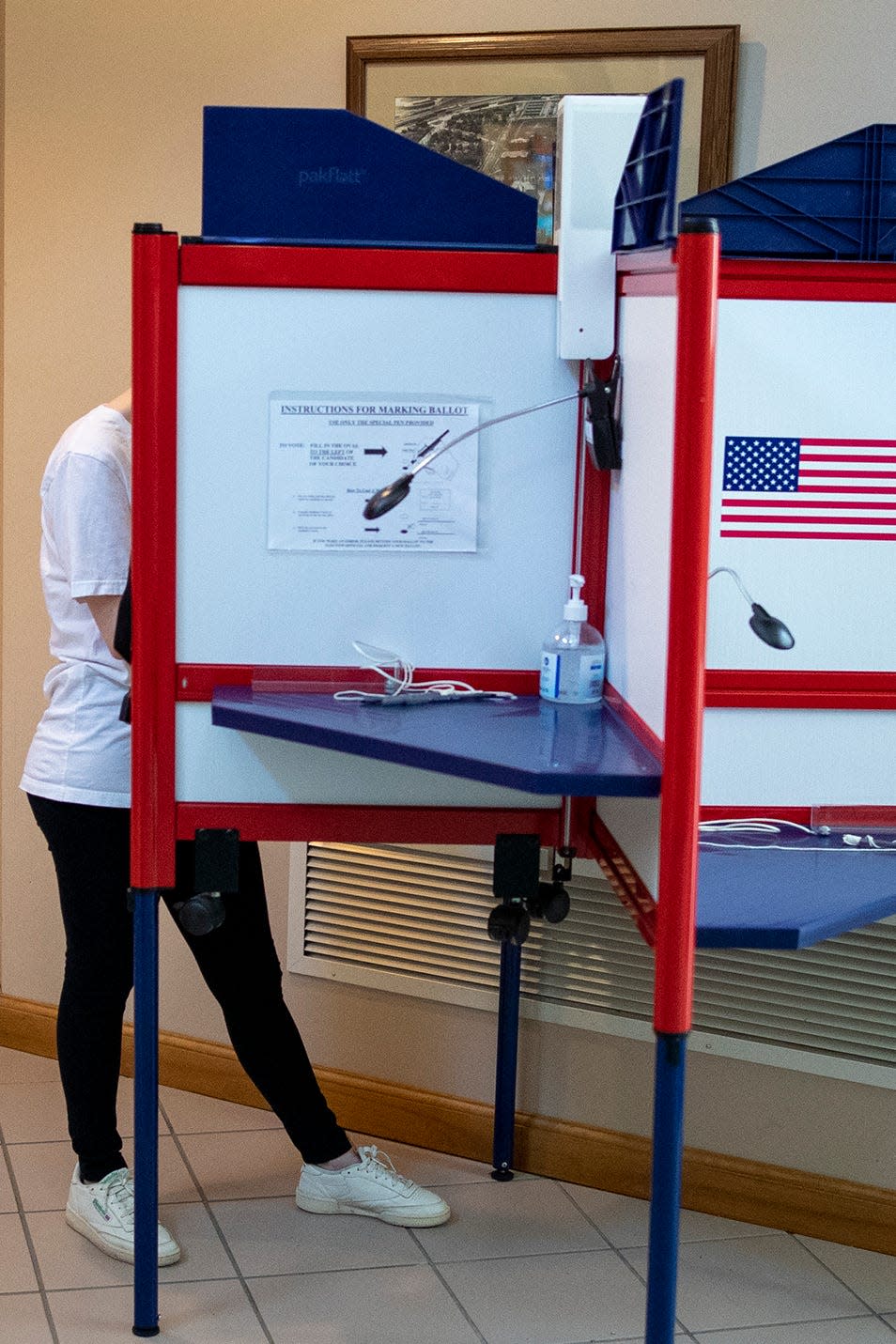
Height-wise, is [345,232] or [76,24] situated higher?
[76,24]

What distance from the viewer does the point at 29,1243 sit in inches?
95.0

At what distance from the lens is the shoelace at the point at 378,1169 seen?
2.55 metres

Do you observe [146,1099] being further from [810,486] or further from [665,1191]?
[810,486]

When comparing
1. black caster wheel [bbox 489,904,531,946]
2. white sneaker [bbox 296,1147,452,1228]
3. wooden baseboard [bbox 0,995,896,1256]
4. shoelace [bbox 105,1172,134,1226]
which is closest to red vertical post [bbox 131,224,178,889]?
black caster wheel [bbox 489,904,531,946]

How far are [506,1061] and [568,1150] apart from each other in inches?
8.1

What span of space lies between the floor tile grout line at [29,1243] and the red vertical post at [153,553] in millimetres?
705

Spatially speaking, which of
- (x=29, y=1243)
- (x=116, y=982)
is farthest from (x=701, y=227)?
(x=29, y=1243)

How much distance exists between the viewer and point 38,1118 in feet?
9.45

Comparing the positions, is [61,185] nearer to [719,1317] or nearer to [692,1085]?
[692,1085]

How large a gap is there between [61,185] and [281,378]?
1.23 m

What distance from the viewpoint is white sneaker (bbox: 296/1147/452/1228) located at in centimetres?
253

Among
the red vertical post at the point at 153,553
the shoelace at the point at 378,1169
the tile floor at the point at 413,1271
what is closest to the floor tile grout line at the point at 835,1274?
the tile floor at the point at 413,1271

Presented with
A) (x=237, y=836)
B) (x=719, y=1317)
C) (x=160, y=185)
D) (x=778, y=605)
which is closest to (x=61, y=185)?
(x=160, y=185)

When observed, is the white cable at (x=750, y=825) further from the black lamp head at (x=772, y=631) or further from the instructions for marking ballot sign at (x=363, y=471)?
the instructions for marking ballot sign at (x=363, y=471)
